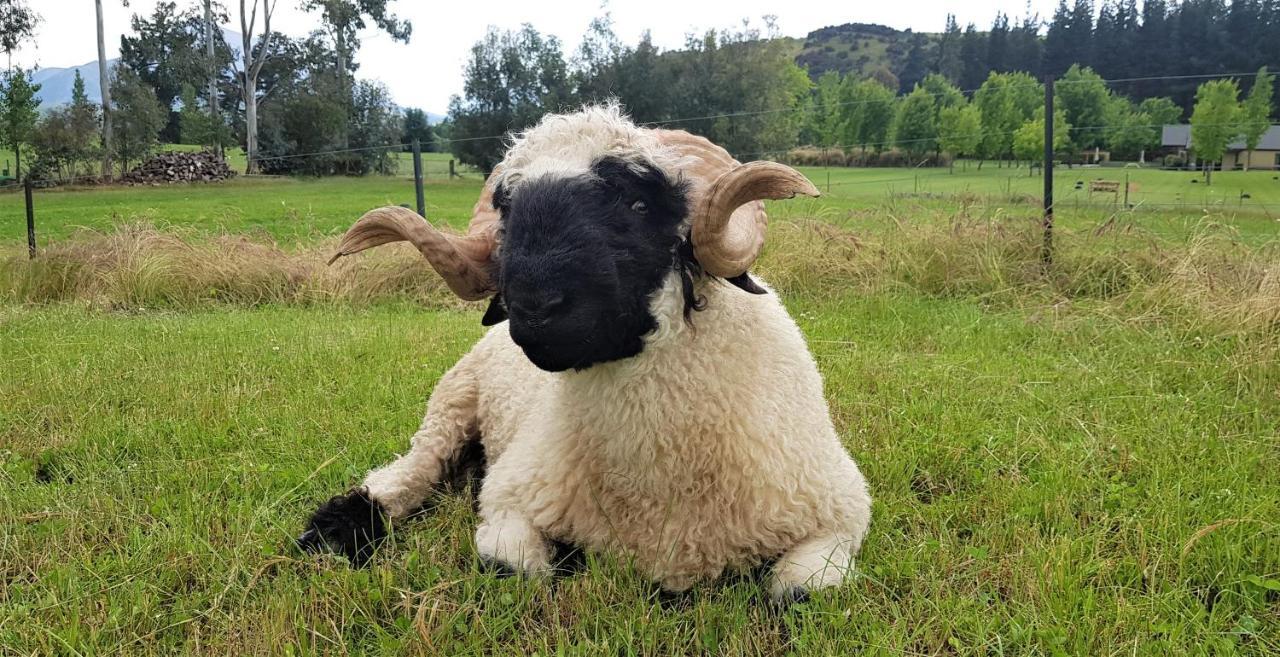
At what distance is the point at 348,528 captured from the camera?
293 centimetres

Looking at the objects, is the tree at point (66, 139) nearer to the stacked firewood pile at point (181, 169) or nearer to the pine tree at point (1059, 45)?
the stacked firewood pile at point (181, 169)

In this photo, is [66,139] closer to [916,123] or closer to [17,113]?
[17,113]

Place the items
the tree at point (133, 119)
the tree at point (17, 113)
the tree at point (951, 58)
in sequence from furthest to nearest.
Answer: the tree at point (951, 58)
the tree at point (133, 119)
the tree at point (17, 113)

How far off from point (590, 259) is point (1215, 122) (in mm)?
17952

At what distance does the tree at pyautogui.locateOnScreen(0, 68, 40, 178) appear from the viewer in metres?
31.8

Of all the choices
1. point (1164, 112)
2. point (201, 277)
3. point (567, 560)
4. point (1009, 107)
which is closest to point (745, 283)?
point (567, 560)

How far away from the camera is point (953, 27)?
119688mm

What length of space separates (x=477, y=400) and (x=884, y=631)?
2.09m

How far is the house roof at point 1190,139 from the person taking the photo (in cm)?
1388

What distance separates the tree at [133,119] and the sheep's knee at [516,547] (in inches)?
1674

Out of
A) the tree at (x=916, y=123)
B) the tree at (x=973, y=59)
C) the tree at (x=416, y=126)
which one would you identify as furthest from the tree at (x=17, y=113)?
the tree at (x=973, y=59)

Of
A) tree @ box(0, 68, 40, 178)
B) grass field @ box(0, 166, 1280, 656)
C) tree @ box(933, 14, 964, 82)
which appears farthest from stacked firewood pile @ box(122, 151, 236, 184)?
tree @ box(933, 14, 964, 82)

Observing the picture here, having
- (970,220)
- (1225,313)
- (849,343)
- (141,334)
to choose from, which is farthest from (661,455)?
(970,220)

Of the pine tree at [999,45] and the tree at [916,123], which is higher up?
the pine tree at [999,45]
